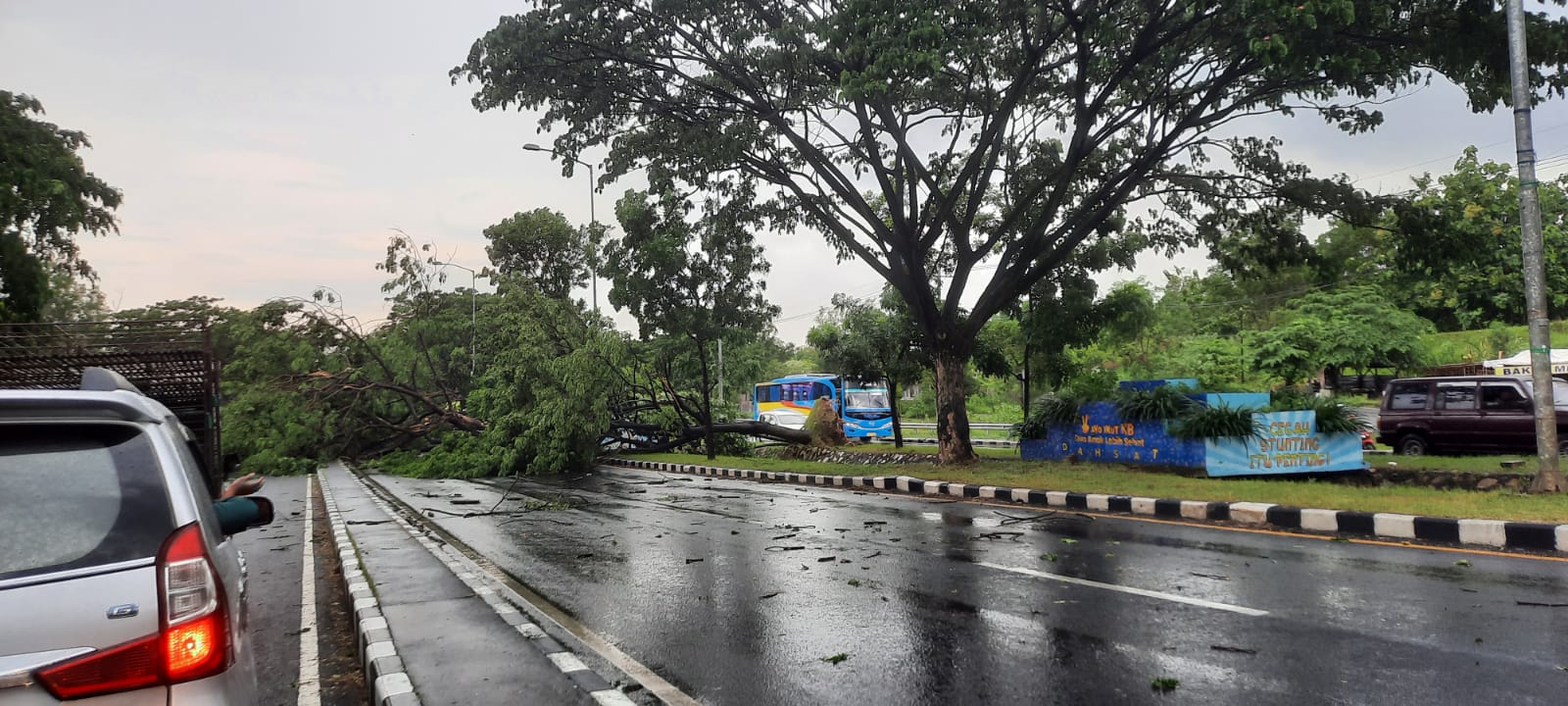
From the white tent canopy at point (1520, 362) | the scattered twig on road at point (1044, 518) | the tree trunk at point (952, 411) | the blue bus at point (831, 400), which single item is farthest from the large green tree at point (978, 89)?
the white tent canopy at point (1520, 362)

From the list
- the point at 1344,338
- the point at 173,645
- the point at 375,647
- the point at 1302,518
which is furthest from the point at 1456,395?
the point at 173,645

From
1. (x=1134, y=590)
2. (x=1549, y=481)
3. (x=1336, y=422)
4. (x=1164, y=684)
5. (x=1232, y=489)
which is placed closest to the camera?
(x=1164, y=684)

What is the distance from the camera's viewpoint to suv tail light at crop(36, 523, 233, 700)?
203 centimetres

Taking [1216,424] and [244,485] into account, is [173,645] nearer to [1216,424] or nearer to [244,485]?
[244,485]

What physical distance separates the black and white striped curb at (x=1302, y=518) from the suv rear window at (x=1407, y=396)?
10.5 m

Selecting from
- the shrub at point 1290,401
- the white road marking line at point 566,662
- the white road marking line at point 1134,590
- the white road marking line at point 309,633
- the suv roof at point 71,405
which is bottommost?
the white road marking line at point 309,633

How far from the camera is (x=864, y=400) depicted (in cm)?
3478

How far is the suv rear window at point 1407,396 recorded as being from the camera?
58.4ft

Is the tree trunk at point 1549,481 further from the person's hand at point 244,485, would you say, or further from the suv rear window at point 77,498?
the suv rear window at point 77,498

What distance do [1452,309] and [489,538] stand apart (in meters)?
47.8

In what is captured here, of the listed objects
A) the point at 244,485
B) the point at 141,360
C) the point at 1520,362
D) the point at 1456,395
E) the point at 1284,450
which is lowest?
the point at 1284,450

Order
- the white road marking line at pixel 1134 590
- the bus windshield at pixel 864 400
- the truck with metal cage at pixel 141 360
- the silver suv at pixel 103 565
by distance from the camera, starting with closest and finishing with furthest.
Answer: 1. the silver suv at pixel 103 565
2. the white road marking line at pixel 1134 590
3. the truck with metal cage at pixel 141 360
4. the bus windshield at pixel 864 400

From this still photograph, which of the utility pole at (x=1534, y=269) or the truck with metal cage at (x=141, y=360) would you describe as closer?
the truck with metal cage at (x=141, y=360)

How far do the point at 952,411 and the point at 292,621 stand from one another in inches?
508
